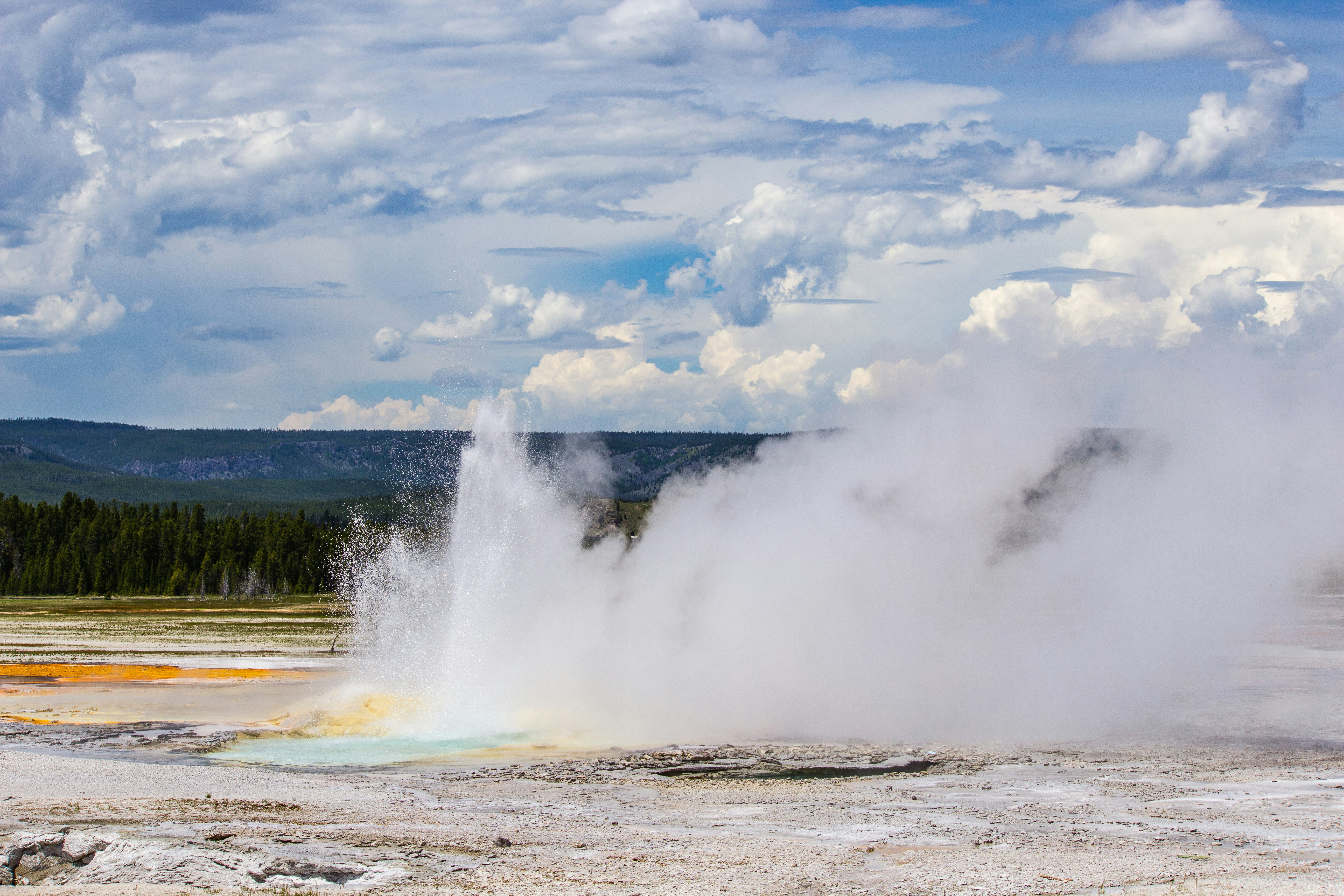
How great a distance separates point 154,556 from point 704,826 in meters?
116

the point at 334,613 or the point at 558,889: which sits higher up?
the point at 558,889

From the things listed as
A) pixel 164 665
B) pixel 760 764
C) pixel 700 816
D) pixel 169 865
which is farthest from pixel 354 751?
pixel 164 665

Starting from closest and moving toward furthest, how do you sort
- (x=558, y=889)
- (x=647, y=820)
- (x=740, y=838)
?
(x=558, y=889)
(x=740, y=838)
(x=647, y=820)

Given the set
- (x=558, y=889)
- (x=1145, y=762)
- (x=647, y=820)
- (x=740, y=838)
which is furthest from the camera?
(x=1145, y=762)

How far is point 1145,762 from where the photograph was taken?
20672mm

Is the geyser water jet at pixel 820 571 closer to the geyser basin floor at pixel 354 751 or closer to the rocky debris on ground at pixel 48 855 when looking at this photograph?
the geyser basin floor at pixel 354 751

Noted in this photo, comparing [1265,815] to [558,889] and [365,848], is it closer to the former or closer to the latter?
[558,889]

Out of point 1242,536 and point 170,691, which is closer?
point 1242,536

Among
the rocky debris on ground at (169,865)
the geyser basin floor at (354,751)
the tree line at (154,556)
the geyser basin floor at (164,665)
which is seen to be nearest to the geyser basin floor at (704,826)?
the rocky debris on ground at (169,865)

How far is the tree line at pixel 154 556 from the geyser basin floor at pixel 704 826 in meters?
98.5

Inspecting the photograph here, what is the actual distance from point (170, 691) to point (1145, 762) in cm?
2754

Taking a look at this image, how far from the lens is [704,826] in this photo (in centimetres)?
1603

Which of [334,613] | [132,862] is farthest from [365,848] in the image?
[334,613]

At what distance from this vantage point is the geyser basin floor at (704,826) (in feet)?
42.8
